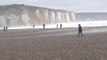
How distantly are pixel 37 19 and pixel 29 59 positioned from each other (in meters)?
137

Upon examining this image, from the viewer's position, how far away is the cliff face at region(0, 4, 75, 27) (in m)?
128

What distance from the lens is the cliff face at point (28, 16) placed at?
128 m

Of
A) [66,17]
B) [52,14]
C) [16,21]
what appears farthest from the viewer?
[66,17]

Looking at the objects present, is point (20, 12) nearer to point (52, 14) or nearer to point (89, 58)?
point (52, 14)

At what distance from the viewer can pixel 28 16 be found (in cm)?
14200

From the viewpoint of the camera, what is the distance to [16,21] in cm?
13138

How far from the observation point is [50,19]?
16088cm

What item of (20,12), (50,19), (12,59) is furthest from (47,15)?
(12,59)

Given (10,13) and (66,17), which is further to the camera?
(66,17)

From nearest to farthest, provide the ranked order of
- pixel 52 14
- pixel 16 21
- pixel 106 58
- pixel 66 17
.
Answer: pixel 106 58 < pixel 16 21 < pixel 52 14 < pixel 66 17

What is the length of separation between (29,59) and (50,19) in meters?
146

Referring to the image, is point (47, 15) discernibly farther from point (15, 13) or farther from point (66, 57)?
point (66, 57)

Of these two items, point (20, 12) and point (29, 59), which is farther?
point (20, 12)

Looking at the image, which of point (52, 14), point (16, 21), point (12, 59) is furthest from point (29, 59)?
point (52, 14)
